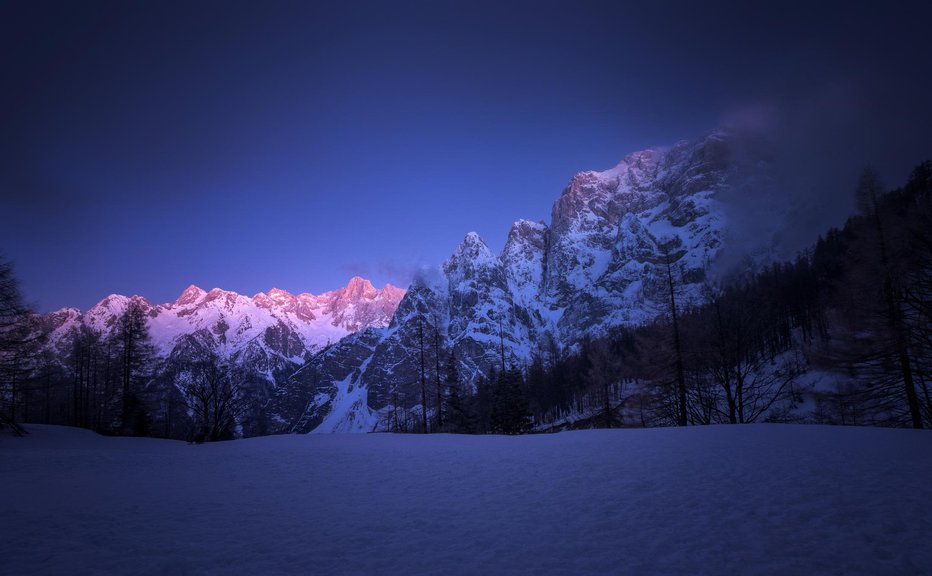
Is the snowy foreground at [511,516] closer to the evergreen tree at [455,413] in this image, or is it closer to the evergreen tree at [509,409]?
the evergreen tree at [509,409]

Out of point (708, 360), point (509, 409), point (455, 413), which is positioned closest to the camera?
point (708, 360)

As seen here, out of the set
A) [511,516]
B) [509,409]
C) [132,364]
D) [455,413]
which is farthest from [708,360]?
[132,364]

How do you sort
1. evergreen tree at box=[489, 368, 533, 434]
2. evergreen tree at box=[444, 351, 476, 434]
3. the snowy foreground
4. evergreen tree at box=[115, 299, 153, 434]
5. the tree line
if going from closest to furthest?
the snowy foreground < the tree line < evergreen tree at box=[115, 299, 153, 434] < evergreen tree at box=[489, 368, 533, 434] < evergreen tree at box=[444, 351, 476, 434]

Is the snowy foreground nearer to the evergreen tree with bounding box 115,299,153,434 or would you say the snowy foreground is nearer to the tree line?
the tree line

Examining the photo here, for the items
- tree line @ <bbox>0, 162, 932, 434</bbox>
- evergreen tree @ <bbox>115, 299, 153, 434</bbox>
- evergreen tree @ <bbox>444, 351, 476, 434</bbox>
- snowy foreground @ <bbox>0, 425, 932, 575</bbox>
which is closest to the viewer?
snowy foreground @ <bbox>0, 425, 932, 575</bbox>

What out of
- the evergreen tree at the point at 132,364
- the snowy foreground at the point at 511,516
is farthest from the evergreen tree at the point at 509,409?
the evergreen tree at the point at 132,364

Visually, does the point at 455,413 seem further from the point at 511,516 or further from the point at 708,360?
the point at 511,516

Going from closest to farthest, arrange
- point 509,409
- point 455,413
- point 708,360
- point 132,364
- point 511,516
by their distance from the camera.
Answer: point 511,516, point 708,360, point 132,364, point 509,409, point 455,413

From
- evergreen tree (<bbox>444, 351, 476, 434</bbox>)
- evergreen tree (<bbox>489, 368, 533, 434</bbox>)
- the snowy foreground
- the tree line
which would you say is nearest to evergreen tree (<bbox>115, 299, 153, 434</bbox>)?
the tree line

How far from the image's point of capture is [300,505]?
22.4 feet

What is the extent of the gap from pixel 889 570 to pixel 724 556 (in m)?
1.30

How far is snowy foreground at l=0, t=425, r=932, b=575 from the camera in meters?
4.01

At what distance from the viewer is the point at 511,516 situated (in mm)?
5676

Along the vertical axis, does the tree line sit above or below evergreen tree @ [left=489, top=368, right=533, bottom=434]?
above
